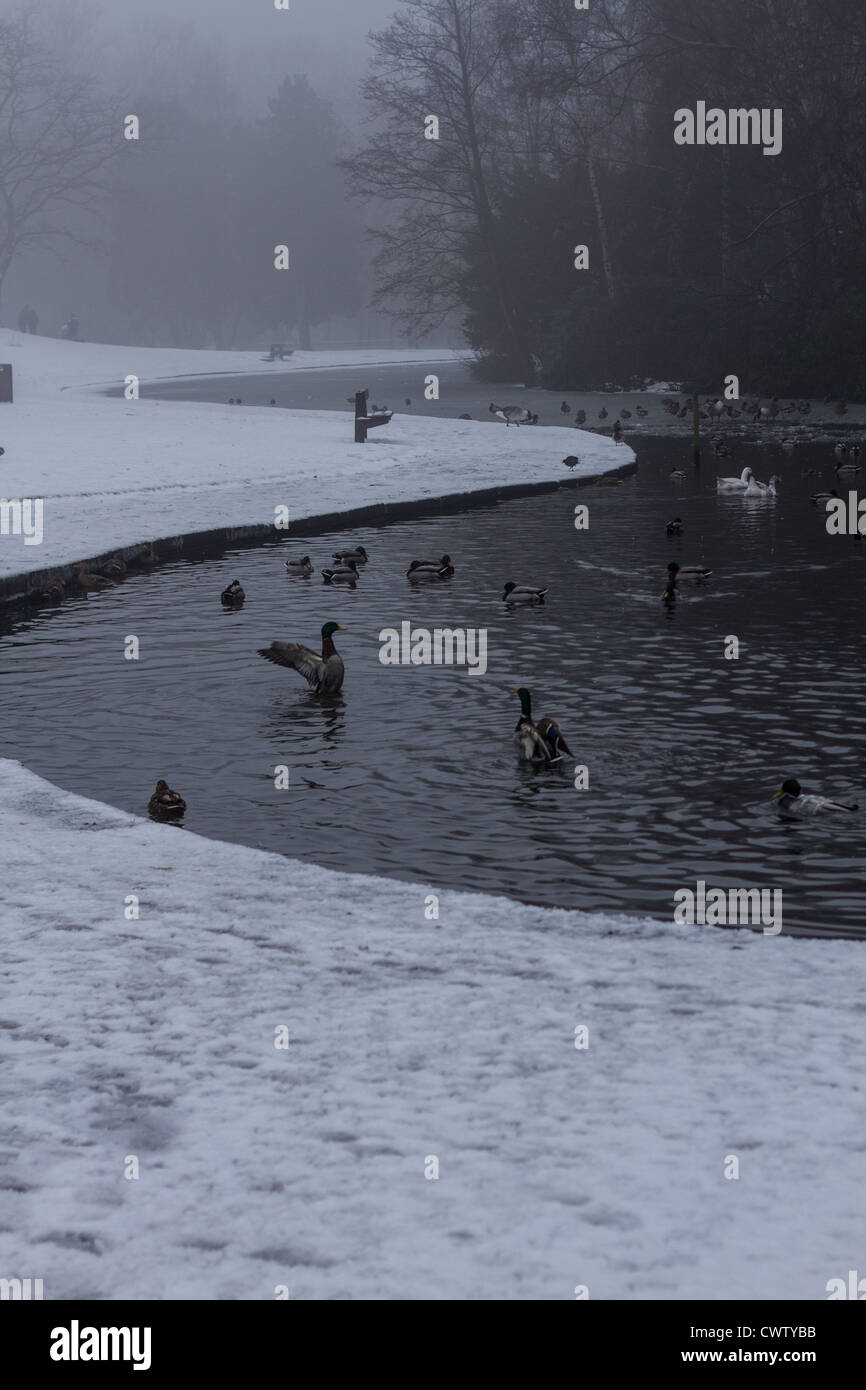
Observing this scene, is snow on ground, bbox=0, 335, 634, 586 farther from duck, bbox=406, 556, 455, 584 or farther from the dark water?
duck, bbox=406, 556, 455, 584

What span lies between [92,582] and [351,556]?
3147 mm

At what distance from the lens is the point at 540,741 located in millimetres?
10680

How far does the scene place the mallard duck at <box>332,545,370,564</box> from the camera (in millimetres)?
19516

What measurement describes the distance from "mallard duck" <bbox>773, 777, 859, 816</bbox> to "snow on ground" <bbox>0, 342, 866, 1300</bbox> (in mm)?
2365

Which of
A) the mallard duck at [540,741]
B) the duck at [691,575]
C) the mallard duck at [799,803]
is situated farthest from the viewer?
the duck at [691,575]

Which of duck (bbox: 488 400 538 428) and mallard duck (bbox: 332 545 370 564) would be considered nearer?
mallard duck (bbox: 332 545 370 564)

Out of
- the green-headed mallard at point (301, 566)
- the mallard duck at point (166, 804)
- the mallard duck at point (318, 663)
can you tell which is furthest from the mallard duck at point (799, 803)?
the green-headed mallard at point (301, 566)

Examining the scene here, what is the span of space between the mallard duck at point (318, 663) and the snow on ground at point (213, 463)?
18.1 ft

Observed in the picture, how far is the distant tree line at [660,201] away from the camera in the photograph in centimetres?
4647

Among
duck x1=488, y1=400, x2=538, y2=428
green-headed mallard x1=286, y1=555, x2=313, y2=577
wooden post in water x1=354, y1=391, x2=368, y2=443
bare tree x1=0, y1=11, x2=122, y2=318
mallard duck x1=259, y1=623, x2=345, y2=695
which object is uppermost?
bare tree x1=0, y1=11, x2=122, y2=318

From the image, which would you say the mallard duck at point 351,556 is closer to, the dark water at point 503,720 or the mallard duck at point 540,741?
the dark water at point 503,720

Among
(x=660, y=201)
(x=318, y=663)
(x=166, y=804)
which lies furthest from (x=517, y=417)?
(x=166, y=804)

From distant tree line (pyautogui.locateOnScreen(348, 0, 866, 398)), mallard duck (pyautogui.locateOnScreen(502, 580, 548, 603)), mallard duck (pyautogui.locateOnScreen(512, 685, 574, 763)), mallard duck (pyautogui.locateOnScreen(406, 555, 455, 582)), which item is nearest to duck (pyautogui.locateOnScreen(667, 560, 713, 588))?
mallard duck (pyautogui.locateOnScreen(502, 580, 548, 603))

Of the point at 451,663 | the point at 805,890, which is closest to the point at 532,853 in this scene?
the point at 805,890
